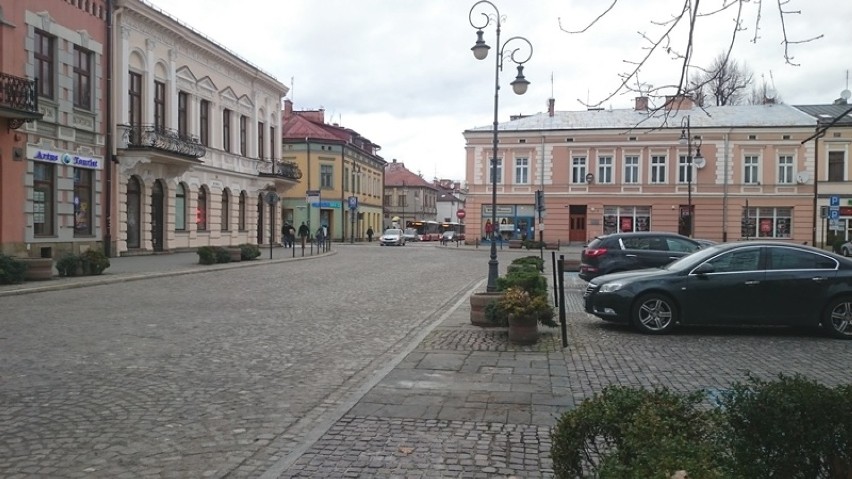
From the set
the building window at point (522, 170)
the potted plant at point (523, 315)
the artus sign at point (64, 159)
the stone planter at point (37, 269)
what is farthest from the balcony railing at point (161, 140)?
the building window at point (522, 170)

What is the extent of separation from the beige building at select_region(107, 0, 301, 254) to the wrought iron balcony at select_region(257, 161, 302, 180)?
78 millimetres

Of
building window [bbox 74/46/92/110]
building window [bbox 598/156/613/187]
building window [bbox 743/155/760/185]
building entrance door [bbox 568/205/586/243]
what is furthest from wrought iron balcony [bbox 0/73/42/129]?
building window [bbox 743/155/760/185]

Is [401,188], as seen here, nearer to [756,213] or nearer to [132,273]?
[756,213]

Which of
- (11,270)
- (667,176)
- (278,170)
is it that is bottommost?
(11,270)

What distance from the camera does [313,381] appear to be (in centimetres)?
747

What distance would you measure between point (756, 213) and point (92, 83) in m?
42.9

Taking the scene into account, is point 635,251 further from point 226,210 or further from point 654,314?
point 226,210

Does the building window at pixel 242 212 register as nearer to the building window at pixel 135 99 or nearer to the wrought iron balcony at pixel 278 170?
the wrought iron balcony at pixel 278 170

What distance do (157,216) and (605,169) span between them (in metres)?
32.2

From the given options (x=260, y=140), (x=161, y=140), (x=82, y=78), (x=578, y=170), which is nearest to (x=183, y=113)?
(x=161, y=140)

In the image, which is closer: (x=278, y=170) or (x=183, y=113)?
(x=183, y=113)

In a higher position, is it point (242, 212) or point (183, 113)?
point (183, 113)

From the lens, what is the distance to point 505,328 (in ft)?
36.4

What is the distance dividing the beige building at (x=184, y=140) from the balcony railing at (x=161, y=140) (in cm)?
5
